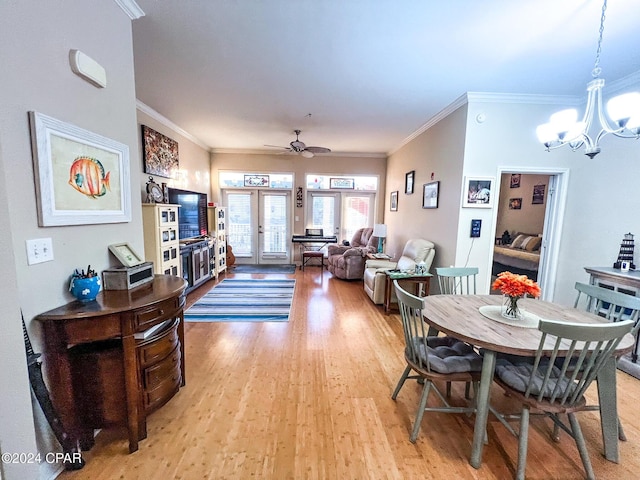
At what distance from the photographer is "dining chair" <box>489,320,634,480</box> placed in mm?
1299

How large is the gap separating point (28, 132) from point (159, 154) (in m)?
3.27

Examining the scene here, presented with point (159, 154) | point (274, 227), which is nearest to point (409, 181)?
point (274, 227)

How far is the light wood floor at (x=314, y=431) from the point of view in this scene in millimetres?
1496

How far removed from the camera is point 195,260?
15.1ft

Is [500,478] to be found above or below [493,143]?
below

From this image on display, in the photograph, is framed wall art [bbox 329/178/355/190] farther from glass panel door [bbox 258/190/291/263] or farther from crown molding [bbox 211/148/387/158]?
glass panel door [bbox 258/190/291/263]

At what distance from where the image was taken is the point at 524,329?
1.66 m

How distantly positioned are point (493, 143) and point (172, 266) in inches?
182

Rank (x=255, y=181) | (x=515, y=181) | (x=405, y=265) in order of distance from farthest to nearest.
A: 1. (x=255, y=181)
2. (x=515, y=181)
3. (x=405, y=265)

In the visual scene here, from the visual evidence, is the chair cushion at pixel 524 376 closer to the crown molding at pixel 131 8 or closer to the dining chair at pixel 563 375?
the dining chair at pixel 563 375

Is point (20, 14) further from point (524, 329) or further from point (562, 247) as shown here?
point (562, 247)

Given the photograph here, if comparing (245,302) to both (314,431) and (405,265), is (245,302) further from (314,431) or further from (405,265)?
(314,431)

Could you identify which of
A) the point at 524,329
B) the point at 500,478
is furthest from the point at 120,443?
the point at 524,329

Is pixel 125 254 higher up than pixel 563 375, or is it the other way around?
pixel 125 254
